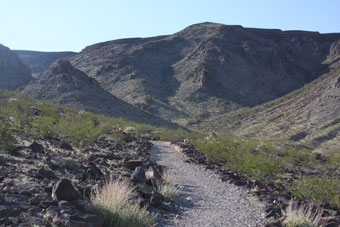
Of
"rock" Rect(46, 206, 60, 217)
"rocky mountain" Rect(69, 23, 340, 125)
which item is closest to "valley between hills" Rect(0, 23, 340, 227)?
"rock" Rect(46, 206, 60, 217)

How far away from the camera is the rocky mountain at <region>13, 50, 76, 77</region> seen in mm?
91088

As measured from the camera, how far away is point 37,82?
49.8 m

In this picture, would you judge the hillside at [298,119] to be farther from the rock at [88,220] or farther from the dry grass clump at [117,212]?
the rock at [88,220]

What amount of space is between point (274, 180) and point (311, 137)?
25.9 metres

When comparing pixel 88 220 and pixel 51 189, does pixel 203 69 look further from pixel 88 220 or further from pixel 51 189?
pixel 88 220

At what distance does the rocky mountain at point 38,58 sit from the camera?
299ft

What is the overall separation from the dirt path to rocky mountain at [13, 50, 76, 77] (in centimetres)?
8691

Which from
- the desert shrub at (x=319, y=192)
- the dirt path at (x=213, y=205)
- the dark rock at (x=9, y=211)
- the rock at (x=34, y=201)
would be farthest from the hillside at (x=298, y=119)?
the dark rock at (x=9, y=211)

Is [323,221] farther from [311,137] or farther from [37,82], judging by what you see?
[37,82]

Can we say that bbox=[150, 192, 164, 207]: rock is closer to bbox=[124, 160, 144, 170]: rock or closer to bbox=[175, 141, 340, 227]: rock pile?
bbox=[175, 141, 340, 227]: rock pile

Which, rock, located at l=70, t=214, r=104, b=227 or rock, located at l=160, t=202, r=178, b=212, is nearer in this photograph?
rock, located at l=70, t=214, r=104, b=227

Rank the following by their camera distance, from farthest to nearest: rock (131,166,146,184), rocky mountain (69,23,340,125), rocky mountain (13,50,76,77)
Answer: rocky mountain (13,50,76,77)
rocky mountain (69,23,340,125)
rock (131,166,146,184)

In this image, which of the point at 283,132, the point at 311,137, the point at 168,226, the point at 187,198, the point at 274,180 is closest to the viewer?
the point at 168,226

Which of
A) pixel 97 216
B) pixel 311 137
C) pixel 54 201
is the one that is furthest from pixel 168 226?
pixel 311 137
